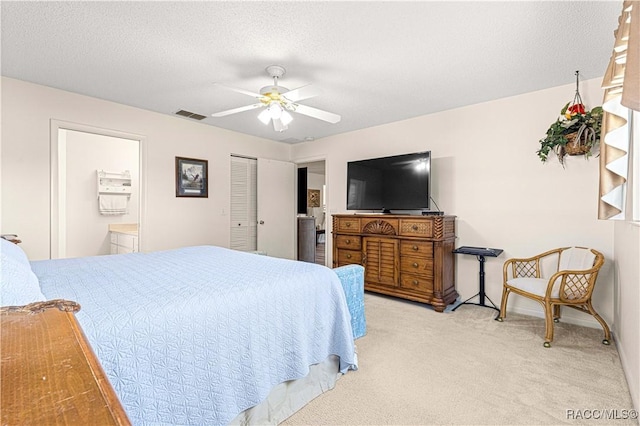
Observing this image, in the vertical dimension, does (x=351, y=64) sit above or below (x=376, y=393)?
above

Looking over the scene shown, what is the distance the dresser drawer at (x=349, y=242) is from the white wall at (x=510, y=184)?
45.8 inches

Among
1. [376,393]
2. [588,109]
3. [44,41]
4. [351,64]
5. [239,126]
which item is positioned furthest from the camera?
[239,126]

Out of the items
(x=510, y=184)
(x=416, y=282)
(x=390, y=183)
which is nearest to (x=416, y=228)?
(x=416, y=282)

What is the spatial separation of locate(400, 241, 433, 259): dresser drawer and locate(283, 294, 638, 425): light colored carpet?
0.81 meters

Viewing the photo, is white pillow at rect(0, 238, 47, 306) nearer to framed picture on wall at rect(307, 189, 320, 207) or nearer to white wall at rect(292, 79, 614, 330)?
white wall at rect(292, 79, 614, 330)

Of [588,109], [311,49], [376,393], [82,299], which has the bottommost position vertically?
[376,393]

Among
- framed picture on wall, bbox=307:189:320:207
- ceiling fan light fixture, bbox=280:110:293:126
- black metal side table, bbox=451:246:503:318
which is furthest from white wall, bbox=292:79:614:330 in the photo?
framed picture on wall, bbox=307:189:320:207

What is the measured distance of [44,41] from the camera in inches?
91.7

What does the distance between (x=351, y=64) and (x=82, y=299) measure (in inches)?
97.6

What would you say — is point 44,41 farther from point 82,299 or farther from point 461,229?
point 461,229

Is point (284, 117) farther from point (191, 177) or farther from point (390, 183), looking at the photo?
point (191, 177)

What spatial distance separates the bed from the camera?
1174 millimetres

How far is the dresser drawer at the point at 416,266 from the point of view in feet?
11.5

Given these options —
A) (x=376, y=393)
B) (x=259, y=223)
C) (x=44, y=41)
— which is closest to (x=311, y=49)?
(x=44, y=41)
